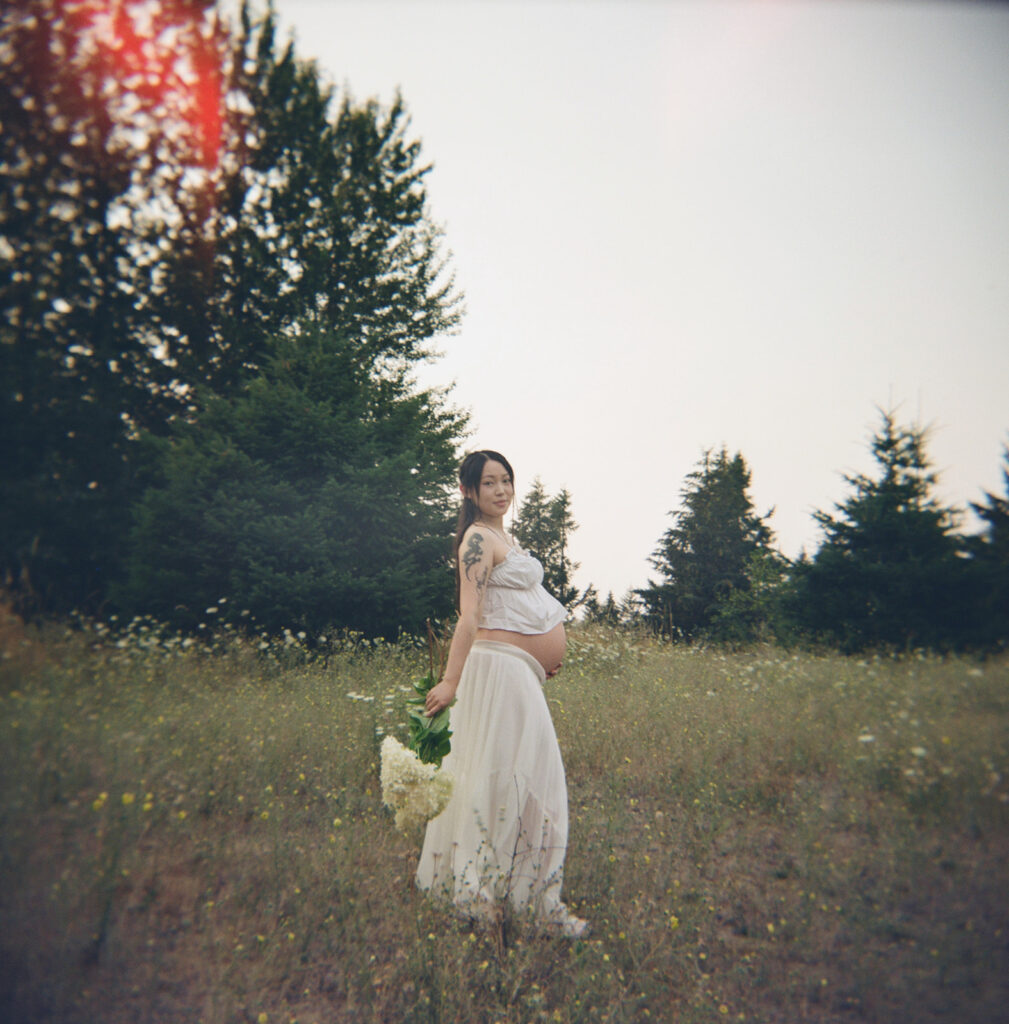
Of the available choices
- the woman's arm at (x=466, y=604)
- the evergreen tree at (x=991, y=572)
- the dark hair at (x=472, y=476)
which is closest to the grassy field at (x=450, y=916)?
the evergreen tree at (x=991, y=572)

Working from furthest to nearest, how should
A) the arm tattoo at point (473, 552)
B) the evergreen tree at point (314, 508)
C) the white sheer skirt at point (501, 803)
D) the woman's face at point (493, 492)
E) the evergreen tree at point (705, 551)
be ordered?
the evergreen tree at point (705, 551), the evergreen tree at point (314, 508), the woman's face at point (493, 492), the arm tattoo at point (473, 552), the white sheer skirt at point (501, 803)

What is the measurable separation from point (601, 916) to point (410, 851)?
1222 mm

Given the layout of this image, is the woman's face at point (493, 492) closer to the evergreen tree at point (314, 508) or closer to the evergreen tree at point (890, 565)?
the evergreen tree at point (890, 565)

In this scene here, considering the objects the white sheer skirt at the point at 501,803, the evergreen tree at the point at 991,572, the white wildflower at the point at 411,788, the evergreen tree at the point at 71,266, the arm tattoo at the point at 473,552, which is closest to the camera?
the evergreen tree at the point at 991,572

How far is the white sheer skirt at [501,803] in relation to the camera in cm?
319

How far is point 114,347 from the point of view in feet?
9.18

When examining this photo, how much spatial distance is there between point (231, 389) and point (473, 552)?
15.2ft

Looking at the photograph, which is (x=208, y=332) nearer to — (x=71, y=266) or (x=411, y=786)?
(x=71, y=266)

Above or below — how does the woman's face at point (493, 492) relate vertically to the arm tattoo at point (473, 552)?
above

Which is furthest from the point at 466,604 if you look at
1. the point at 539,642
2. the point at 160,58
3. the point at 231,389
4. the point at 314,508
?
the point at 314,508

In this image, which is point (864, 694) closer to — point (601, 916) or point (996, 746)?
point (996, 746)

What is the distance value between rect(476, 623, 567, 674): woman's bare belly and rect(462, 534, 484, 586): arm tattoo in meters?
0.38

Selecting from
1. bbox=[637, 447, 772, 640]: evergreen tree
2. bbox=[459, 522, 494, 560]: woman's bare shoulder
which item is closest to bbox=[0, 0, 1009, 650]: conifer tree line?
bbox=[459, 522, 494, 560]: woman's bare shoulder

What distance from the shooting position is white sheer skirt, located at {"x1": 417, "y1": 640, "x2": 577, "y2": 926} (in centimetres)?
319
